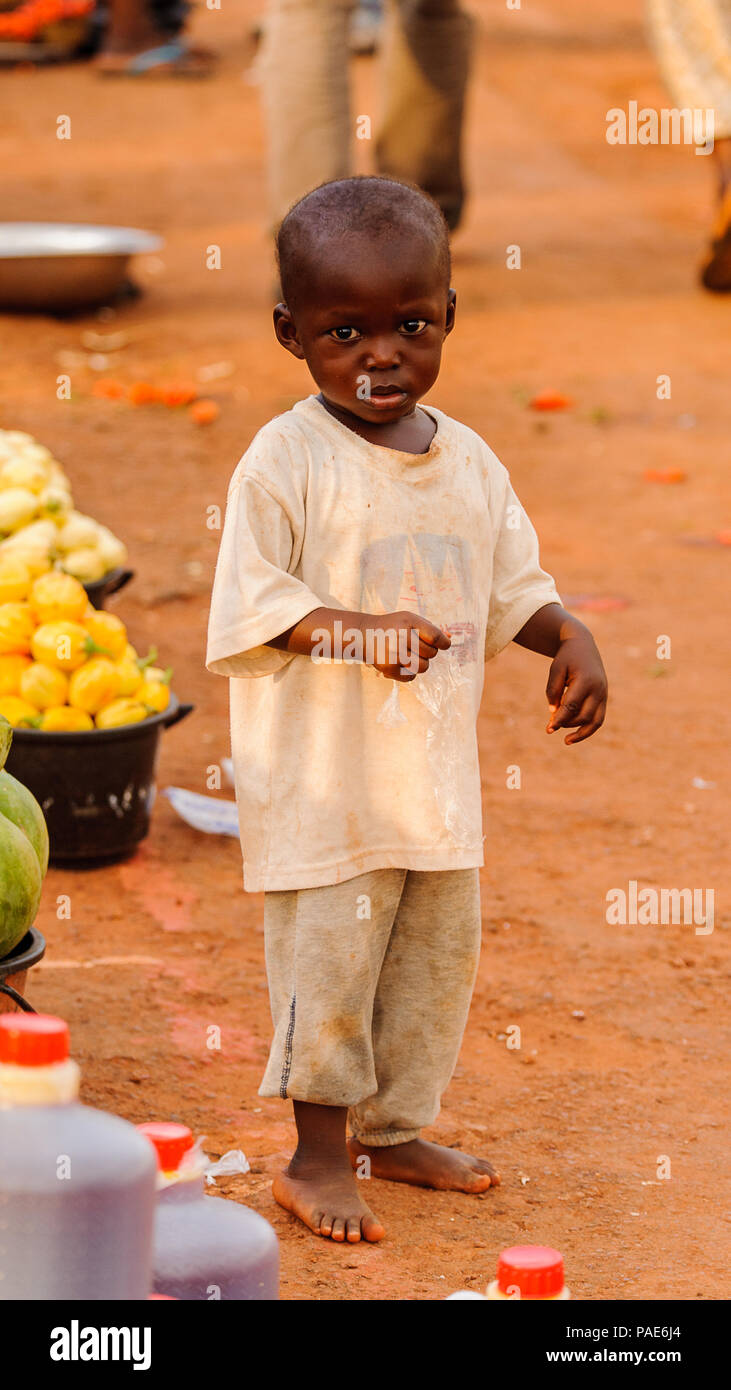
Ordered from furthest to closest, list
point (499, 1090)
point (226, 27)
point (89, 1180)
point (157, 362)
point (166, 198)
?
point (226, 27), point (166, 198), point (157, 362), point (499, 1090), point (89, 1180)

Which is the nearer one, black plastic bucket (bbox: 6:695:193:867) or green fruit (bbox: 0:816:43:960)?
green fruit (bbox: 0:816:43:960)

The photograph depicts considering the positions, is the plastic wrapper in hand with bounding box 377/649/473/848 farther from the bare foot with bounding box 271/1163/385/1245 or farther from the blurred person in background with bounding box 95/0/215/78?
the blurred person in background with bounding box 95/0/215/78

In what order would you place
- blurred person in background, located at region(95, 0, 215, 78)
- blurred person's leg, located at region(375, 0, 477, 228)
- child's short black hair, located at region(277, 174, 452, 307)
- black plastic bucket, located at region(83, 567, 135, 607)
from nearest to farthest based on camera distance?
child's short black hair, located at region(277, 174, 452, 307)
black plastic bucket, located at region(83, 567, 135, 607)
blurred person's leg, located at region(375, 0, 477, 228)
blurred person in background, located at region(95, 0, 215, 78)

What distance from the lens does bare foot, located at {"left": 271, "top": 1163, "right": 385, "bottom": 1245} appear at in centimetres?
295

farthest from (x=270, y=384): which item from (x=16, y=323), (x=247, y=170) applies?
(x=247, y=170)

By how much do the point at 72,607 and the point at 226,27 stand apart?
19467 mm

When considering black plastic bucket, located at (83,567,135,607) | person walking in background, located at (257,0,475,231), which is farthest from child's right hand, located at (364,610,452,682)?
person walking in background, located at (257,0,475,231)

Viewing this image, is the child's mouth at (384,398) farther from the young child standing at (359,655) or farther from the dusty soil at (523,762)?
the dusty soil at (523,762)

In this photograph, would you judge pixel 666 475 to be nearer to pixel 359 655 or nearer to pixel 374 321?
pixel 374 321

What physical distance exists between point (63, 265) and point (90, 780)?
5.70 metres

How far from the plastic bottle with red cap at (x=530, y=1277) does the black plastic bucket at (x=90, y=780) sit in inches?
101

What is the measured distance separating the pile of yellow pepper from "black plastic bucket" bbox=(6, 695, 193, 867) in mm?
50

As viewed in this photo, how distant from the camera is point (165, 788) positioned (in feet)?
16.4
